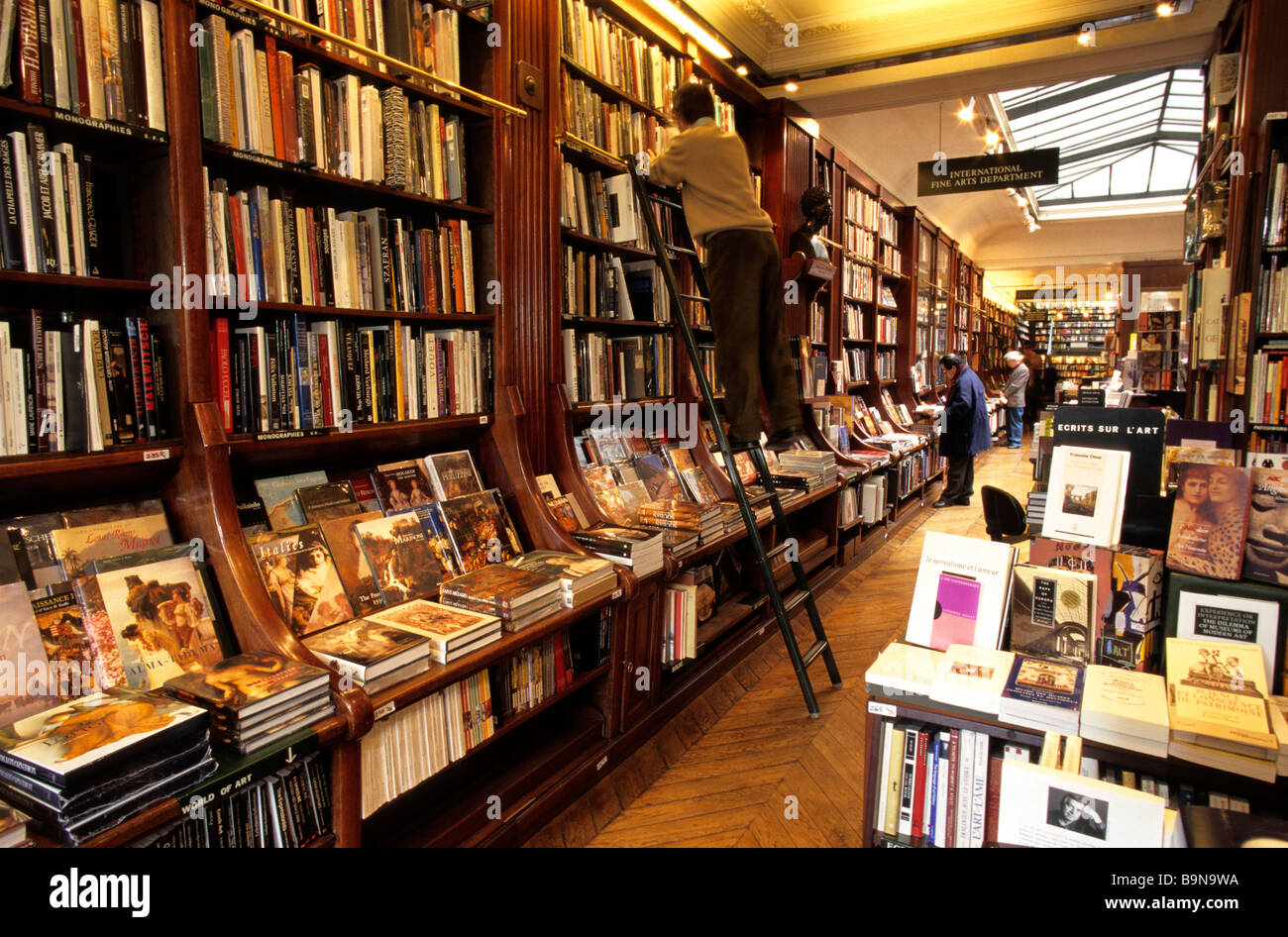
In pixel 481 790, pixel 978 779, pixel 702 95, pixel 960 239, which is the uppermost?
pixel 960 239

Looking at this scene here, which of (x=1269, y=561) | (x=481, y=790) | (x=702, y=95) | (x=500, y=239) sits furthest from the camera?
(x=702, y=95)

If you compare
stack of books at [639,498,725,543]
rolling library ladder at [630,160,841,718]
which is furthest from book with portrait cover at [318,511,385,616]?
rolling library ladder at [630,160,841,718]

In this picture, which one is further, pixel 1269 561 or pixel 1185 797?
pixel 1269 561

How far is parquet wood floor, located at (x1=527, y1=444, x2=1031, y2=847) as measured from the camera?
2.30 m

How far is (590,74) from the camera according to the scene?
9.93 ft

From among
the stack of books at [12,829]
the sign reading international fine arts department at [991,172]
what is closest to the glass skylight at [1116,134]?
the sign reading international fine arts department at [991,172]

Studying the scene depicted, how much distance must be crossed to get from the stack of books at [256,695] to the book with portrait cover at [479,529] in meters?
0.80

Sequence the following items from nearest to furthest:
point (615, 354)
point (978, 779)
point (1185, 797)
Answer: point (1185, 797)
point (978, 779)
point (615, 354)

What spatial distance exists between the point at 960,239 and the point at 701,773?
37.3 feet

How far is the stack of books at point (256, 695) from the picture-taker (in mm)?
1396

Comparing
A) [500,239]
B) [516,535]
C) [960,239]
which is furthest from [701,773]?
[960,239]

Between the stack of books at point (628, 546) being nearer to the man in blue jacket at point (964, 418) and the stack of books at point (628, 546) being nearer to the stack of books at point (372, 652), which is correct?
the stack of books at point (372, 652)

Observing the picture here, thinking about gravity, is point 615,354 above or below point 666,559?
above

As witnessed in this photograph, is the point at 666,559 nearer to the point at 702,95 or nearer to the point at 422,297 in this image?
the point at 422,297
